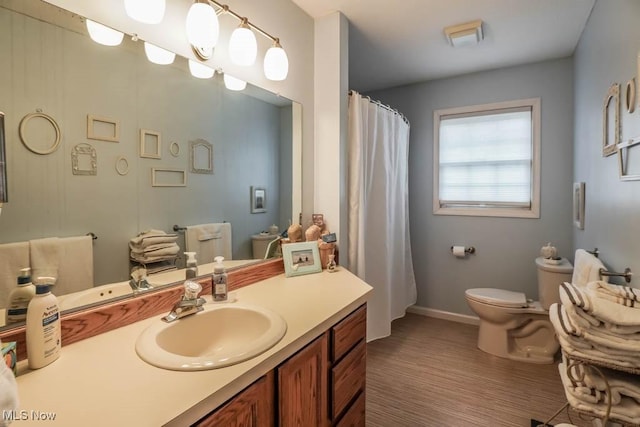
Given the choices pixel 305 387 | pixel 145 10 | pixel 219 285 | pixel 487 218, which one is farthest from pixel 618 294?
pixel 487 218

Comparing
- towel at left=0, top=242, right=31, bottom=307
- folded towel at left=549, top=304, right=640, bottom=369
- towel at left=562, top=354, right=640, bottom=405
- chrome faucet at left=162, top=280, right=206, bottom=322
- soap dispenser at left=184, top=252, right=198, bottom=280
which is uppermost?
towel at left=0, top=242, right=31, bottom=307

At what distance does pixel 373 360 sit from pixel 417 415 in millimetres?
600

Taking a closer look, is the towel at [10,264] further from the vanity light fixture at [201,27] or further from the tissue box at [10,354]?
the vanity light fixture at [201,27]

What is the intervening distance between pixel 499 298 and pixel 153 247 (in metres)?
2.49

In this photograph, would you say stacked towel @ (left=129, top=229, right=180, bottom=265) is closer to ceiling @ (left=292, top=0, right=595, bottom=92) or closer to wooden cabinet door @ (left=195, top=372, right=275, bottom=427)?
wooden cabinet door @ (left=195, top=372, right=275, bottom=427)

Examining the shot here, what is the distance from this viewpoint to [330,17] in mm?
2080

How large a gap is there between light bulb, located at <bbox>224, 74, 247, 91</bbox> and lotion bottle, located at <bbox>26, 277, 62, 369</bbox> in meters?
1.10

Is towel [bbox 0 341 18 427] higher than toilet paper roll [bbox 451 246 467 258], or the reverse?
towel [bbox 0 341 18 427]

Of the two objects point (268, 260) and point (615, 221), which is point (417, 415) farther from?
point (615, 221)

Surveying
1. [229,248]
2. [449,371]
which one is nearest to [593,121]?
[449,371]

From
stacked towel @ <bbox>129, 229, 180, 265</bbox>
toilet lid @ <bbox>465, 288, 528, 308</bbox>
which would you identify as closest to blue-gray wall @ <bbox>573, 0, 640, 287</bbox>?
toilet lid @ <bbox>465, 288, 528, 308</bbox>

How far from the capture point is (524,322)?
252cm

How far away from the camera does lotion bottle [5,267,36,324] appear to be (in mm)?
879

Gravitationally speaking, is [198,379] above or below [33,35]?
below
